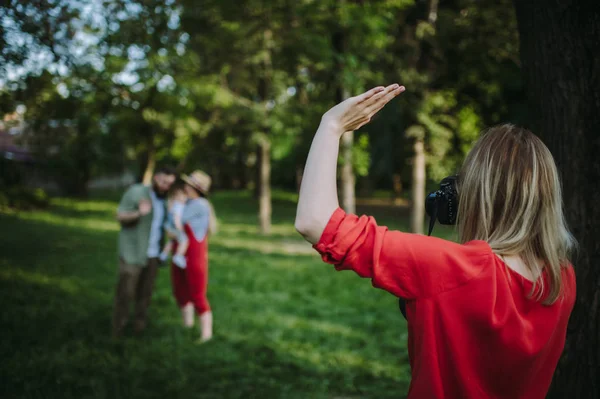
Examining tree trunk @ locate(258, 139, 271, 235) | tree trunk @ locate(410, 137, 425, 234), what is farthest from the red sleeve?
tree trunk @ locate(258, 139, 271, 235)

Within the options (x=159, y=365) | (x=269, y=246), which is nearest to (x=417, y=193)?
(x=269, y=246)

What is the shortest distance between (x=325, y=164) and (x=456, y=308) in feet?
1.76

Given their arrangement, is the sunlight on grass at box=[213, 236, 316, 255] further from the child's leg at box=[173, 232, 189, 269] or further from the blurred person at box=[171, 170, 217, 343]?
the child's leg at box=[173, 232, 189, 269]

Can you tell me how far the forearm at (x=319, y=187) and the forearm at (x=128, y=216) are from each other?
5778 millimetres

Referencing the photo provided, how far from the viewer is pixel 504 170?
167cm

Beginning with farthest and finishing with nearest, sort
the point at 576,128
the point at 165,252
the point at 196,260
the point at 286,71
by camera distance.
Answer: the point at 286,71
the point at 165,252
the point at 196,260
the point at 576,128

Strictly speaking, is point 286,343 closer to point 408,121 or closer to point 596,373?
point 596,373

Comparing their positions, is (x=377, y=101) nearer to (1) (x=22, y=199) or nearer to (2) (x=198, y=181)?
(2) (x=198, y=181)

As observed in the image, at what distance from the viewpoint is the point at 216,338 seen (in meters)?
7.11

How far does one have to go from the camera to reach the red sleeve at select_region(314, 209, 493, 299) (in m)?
1.47

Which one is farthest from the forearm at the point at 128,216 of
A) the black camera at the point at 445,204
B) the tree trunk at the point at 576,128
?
the black camera at the point at 445,204

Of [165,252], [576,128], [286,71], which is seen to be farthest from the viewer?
[286,71]

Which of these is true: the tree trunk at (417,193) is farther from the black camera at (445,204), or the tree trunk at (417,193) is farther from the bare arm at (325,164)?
the bare arm at (325,164)

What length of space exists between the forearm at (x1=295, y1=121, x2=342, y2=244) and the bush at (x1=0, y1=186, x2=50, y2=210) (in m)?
25.8
